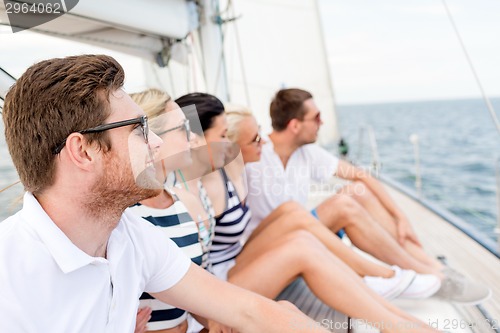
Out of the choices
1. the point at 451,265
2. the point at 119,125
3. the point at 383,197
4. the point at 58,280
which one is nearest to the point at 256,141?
the point at 383,197

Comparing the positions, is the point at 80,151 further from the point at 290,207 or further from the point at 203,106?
the point at 290,207

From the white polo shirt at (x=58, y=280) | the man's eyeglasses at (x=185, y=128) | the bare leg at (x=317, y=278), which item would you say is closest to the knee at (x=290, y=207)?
the bare leg at (x=317, y=278)

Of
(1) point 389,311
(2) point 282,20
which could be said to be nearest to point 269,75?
(2) point 282,20

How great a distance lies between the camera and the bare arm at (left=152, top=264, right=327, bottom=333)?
972 mm

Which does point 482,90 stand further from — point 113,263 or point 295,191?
point 113,263

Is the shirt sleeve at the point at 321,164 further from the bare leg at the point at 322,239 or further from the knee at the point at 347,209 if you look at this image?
the bare leg at the point at 322,239

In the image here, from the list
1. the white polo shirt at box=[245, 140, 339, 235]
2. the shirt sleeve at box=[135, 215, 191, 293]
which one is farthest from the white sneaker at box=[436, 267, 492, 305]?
the shirt sleeve at box=[135, 215, 191, 293]

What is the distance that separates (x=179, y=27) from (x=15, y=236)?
1.24m

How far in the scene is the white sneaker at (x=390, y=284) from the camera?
1.56m

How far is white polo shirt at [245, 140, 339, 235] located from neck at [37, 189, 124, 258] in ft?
3.72

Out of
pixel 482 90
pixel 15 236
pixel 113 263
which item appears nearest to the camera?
pixel 15 236

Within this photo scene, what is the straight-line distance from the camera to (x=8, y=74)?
935 millimetres

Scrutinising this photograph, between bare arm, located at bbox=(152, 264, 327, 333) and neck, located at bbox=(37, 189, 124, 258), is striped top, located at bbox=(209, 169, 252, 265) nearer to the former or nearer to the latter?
bare arm, located at bbox=(152, 264, 327, 333)

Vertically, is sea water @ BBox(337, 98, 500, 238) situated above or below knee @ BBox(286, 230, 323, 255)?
below
